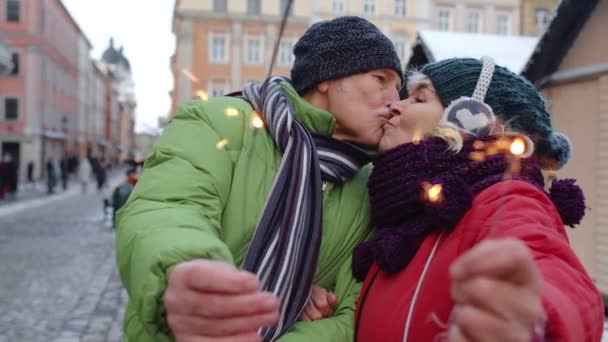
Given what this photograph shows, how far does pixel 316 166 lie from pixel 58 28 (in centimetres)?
5796

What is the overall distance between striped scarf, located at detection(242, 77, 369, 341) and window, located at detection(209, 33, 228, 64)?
117 feet

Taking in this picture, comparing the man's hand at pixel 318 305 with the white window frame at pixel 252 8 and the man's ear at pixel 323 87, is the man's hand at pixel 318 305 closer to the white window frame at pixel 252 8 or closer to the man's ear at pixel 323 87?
the man's ear at pixel 323 87

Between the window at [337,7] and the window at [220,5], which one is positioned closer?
the window at [337,7]

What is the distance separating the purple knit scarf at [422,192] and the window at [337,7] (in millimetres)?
38644

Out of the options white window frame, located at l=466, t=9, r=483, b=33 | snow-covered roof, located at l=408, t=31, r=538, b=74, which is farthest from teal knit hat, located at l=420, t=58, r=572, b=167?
white window frame, located at l=466, t=9, r=483, b=33

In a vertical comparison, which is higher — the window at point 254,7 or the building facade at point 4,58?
the window at point 254,7

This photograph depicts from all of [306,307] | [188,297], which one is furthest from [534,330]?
[306,307]

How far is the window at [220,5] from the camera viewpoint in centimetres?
4031

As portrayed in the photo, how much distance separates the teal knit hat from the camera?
1.68 meters

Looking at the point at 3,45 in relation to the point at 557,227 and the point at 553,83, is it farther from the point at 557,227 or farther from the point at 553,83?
the point at 557,227

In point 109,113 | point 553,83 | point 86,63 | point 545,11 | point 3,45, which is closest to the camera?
point 553,83

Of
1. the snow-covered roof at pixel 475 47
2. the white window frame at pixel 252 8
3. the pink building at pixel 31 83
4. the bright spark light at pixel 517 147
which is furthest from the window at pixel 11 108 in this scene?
the bright spark light at pixel 517 147

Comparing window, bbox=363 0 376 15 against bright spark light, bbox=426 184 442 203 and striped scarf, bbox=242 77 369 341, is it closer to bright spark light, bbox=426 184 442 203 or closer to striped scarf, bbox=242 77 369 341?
striped scarf, bbox=242 77 369 341

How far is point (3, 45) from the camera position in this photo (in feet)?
69.0
